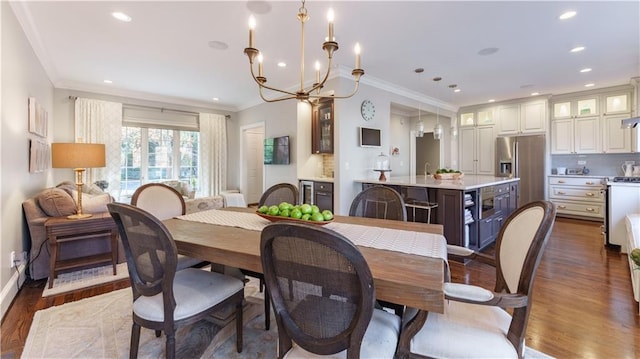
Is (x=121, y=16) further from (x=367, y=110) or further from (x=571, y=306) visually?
(x=571, y=306)

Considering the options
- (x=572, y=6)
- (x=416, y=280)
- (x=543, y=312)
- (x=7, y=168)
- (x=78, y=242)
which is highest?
(x=572, y=6)

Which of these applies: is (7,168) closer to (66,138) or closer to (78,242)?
(78,242)

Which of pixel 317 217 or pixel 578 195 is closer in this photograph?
pixel 317 217

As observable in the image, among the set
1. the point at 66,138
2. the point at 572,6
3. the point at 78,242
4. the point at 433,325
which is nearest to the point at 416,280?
the point at 433,325

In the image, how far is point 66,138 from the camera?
5.34 meters

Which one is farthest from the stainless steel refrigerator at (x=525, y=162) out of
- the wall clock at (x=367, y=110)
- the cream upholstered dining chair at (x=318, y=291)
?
the cream upholstered dining chair at (x=318, y=291)

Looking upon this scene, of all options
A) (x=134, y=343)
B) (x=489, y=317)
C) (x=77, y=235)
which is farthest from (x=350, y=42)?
(x=77, y=235)

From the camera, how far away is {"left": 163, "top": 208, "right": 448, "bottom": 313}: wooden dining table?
3.30ft

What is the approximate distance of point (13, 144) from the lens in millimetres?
2564

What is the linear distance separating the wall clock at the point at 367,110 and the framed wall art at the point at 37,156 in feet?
13.9

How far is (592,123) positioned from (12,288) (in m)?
8.93

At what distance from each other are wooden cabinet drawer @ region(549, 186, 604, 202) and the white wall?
839cm

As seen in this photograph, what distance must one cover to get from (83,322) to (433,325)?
2432mm

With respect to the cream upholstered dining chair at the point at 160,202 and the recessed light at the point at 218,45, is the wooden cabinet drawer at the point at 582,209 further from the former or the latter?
the cream upholstered dining chair at the point at 160,202
